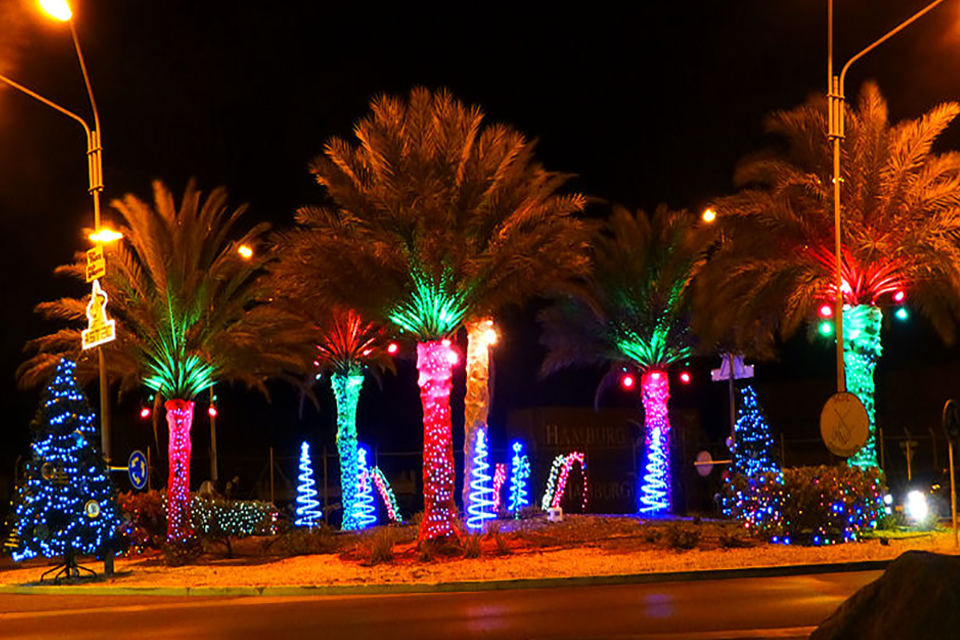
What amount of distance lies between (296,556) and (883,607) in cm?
1917

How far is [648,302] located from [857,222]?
8.45m

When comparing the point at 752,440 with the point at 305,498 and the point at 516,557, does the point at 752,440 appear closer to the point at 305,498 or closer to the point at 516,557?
the point at 516,557

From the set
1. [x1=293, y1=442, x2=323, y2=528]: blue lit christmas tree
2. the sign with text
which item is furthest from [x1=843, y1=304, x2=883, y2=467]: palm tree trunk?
the sign with text

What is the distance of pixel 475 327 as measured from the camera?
26.9 meters

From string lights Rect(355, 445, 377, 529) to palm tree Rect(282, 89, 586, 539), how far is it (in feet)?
31.7

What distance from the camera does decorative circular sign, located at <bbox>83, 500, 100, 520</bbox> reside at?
2323cm

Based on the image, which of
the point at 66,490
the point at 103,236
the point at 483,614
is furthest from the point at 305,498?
the point at 483,614

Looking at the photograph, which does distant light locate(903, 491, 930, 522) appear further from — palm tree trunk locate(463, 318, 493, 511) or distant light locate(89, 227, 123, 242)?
Result: distant light locate(89, 227, 123, 242)

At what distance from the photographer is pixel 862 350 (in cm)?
2561

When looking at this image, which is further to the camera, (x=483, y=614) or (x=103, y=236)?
(x=103, y=236)

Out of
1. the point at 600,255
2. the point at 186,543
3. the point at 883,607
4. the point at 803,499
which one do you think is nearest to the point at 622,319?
the point at 600,255

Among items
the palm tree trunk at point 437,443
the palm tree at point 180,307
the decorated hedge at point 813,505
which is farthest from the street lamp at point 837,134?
the palm tree at point 180,307

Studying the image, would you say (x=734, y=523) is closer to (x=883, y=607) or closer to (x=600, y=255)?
(x=600, y=255)

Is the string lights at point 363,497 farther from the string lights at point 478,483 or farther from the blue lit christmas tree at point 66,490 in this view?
→ the blue lit christmas tree at point 66,490
